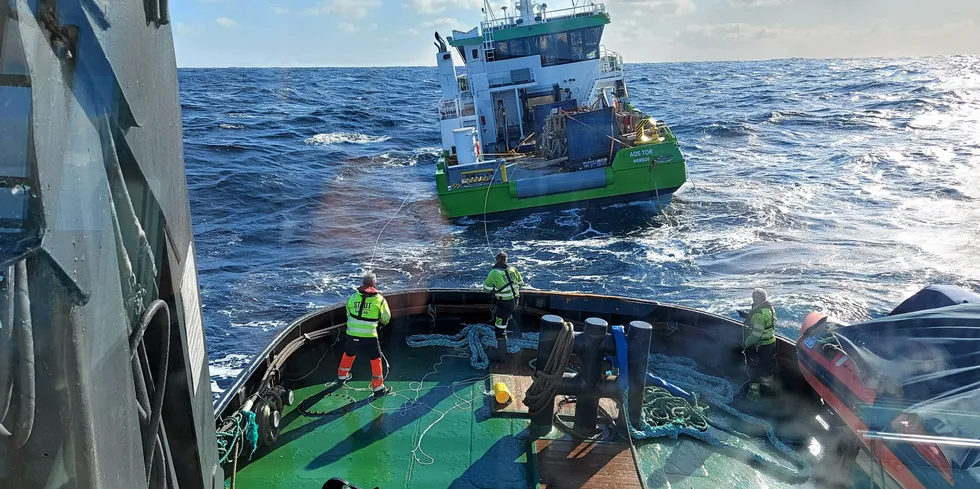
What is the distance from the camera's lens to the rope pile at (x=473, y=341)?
7238mm

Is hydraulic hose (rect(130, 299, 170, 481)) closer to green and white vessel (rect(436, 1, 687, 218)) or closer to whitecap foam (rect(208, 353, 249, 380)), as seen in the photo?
whitecap foam (rect(208, 353, 249, 380))

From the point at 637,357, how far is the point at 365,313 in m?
2.68

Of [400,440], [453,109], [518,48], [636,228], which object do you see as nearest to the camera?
[400,440]

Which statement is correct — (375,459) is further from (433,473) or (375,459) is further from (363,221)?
(363,221)

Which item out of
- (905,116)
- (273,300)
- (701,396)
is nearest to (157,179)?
(701,396)

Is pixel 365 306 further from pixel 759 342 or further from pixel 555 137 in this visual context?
pixel 555 137

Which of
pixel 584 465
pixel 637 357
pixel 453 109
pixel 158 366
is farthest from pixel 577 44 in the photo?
pixel 158 366

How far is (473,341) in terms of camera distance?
7.29 meters

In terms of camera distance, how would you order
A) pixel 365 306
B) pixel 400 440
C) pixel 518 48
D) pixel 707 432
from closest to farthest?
1. pixel 400 440
2. pixel 707 432
3. pixel 365 306
4. pixel 518 48

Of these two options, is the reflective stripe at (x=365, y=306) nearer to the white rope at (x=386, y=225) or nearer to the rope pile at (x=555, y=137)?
the white rope at (x=386, y=225)

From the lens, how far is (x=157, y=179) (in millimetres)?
1844

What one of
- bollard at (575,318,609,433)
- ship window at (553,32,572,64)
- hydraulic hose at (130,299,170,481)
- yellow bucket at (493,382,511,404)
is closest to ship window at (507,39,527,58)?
ship window at (553,32,572,64)

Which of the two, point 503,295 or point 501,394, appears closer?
point 501,394

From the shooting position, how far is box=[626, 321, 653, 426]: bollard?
534 centimetres
